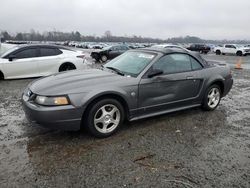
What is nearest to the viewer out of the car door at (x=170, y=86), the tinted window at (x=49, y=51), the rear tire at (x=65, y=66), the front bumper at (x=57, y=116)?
the front bumper at (x=57, y=116)

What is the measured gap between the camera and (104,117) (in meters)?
4.26

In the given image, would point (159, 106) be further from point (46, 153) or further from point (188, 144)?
point (46, 153)

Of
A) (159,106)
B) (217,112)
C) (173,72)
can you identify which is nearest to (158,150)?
(159,106)

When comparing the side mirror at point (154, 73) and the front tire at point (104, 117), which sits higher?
the side mirror at point (154, 73)

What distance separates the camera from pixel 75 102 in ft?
12.9

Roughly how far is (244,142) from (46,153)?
329cm

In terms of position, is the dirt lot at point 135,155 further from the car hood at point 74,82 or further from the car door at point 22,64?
the car door at point 22,64

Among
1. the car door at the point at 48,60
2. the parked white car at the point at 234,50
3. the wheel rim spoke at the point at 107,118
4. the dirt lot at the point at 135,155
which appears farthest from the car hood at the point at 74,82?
the parked white car at the point at 234,50

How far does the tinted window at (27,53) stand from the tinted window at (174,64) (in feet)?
20.7

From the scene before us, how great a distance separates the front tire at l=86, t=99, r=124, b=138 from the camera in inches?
162

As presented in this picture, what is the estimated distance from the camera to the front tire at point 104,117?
4.11m

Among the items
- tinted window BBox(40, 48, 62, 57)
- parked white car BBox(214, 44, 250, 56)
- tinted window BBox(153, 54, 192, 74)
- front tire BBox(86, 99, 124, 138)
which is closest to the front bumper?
front tire BBox(86, 99, 124, 138)

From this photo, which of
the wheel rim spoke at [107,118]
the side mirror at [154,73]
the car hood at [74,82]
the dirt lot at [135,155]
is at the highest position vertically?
the side mirror at [154,73]

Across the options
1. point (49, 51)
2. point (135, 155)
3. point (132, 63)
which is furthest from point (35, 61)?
point (135, 155)
